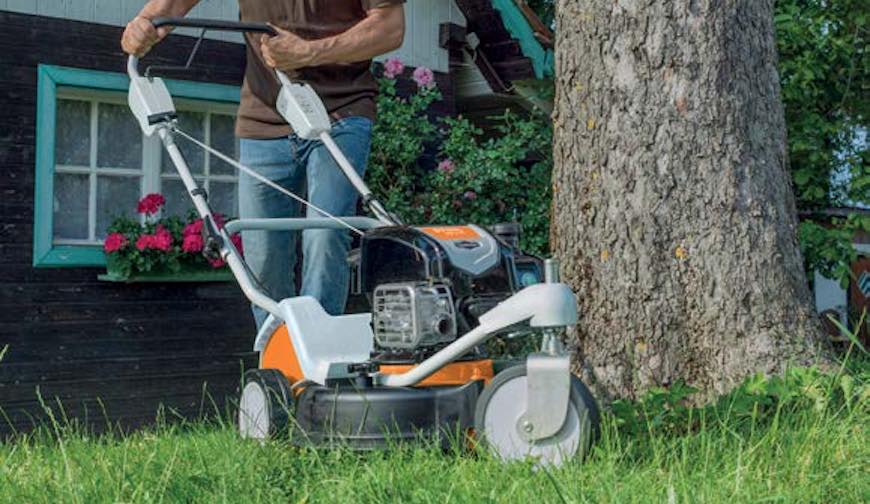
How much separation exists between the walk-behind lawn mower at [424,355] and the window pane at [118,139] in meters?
2.83

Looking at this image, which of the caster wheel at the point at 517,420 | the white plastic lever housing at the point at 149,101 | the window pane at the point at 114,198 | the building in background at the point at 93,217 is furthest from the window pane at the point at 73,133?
the caster wheel at the point at 517,420

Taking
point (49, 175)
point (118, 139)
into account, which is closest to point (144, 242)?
point (49, 175)

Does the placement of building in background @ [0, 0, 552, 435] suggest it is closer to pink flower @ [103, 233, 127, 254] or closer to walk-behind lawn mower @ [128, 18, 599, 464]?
pink flower @ [103, 233, 127, 254]

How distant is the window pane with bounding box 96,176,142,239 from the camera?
598 cm

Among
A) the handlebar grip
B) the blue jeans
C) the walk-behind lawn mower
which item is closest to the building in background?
the blue jeans

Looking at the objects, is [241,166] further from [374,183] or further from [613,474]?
[374,183]

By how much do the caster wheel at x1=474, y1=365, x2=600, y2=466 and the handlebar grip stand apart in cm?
135

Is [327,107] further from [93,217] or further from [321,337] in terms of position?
[93,217]

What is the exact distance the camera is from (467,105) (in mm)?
8109

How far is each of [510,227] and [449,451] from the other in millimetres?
577

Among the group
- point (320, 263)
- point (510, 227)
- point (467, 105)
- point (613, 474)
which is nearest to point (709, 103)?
point (510, 227)

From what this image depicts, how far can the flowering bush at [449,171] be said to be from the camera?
22.0 ft

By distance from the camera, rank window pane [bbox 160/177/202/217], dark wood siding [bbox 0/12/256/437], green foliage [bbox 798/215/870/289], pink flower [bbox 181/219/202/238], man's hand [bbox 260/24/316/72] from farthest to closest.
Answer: green foliage [bbox 798/215/870/289]
window pane [bbox 160/177/202/217]
pink flower [bbox 181/219/202/238]
dark wood siding [bbox 0/12/256/437]
man's hand [bbox 260/24/316/72]

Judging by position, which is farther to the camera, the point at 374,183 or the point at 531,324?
the point at 374,183
